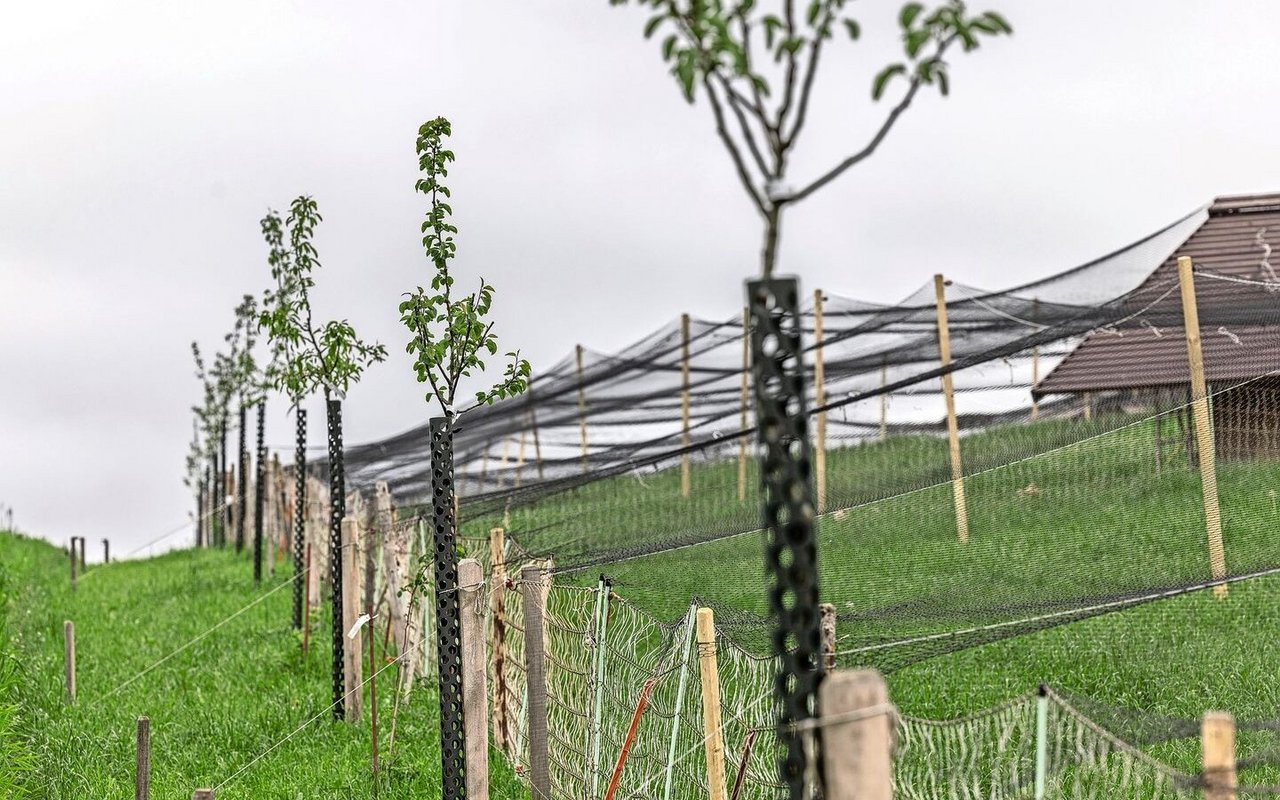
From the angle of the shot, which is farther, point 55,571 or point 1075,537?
point 55,571


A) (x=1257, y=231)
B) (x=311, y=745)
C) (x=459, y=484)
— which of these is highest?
(x=1257, y=231)

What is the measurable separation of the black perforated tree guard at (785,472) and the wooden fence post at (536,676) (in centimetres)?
394

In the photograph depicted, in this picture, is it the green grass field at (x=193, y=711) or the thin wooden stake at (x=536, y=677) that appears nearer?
the thin wooden stake at (x=536, y=677)

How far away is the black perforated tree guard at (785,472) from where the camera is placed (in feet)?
11.3

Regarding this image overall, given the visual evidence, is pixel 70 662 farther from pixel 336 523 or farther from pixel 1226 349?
pixel 1226 349

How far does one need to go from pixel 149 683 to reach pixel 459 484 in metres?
10.6

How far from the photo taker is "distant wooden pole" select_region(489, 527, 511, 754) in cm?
845

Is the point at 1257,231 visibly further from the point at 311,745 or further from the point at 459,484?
the point at 311,745

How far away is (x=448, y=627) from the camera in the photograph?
23.8ft

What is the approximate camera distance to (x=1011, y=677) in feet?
35.0

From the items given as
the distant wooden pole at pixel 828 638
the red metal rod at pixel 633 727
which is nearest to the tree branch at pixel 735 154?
the distant wooden pole at pixel 828 638

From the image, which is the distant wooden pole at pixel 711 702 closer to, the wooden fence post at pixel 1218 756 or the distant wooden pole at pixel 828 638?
the distant wooden pole at pixel 828 638

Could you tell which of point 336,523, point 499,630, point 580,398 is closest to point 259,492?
point 580,398

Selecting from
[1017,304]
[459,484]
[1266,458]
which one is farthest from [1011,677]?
[459,484]
